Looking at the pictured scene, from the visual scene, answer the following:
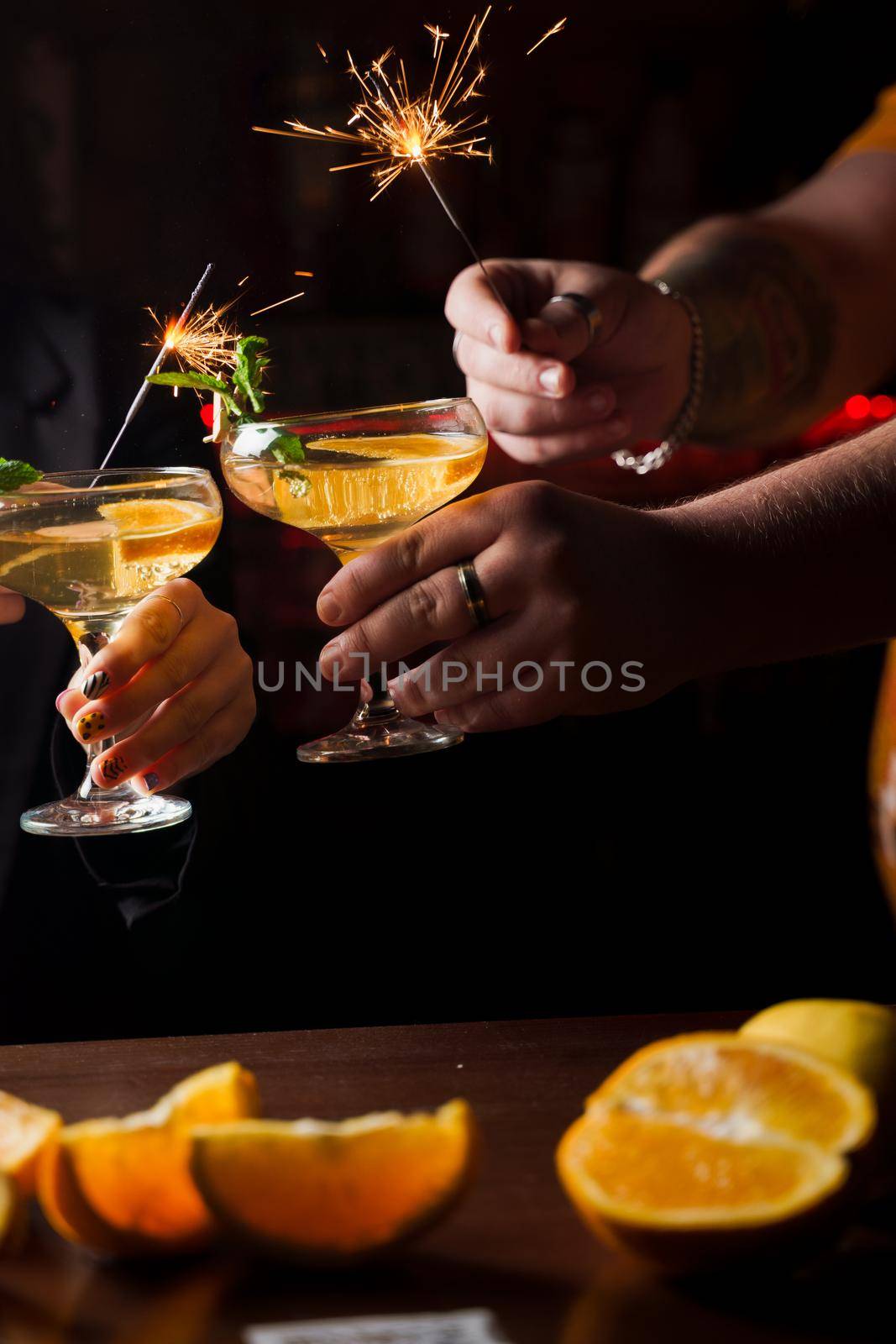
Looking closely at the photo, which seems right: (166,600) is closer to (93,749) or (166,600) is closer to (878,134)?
(93,749)

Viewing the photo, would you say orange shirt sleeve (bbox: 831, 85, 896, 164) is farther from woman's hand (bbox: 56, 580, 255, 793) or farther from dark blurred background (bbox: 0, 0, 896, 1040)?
woman's hand (bbox: 56, 580, 255, 793)

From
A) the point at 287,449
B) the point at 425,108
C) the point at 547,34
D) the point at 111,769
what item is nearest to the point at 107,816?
the point at 111,769

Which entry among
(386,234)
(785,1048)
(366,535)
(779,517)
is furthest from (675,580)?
(386,234)

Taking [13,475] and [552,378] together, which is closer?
[13,475]

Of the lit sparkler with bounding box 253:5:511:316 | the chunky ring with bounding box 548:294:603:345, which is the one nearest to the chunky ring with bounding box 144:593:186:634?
the chunky ring with bounding box 548:294:603:345

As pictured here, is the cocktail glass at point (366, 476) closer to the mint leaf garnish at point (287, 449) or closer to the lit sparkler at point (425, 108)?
the mint leaf garnish at point (287, 449)

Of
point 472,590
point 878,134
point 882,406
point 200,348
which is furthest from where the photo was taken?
point 882,406
